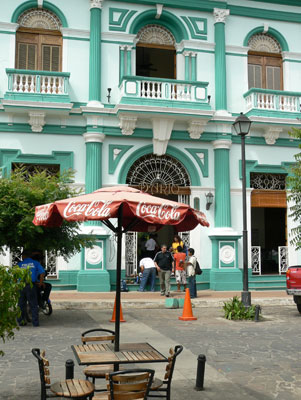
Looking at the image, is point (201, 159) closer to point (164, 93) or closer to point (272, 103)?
point (164, 93)

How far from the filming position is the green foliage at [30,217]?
11.0 meters

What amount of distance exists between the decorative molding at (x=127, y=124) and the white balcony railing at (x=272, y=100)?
4514mm

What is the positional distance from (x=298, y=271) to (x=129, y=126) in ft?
26.2

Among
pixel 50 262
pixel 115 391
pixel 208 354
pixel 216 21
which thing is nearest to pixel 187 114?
pixel 216 21

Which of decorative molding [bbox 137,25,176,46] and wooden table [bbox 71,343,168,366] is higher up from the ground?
decorative molding [bbox 137,25,176,46]

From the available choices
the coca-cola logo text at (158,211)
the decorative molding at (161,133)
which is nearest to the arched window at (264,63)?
the decorative molding at (161,133)

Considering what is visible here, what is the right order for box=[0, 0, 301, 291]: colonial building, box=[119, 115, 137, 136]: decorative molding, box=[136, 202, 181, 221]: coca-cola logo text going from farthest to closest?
box=[119, 115, 137, 136]: decorative molding, box=[0, 0, 301, 291]: colonial building, box=[136, 202, 181, 221]: coca-cola logo text

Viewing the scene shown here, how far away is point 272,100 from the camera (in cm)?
1892

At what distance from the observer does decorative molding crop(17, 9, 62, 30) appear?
58.5 ft

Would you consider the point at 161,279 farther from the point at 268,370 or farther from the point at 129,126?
the point at 268,370

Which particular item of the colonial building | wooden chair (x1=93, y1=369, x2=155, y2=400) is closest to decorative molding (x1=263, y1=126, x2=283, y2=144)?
the colonial building

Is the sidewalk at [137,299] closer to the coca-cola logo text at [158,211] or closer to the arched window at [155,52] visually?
the coca-cola logo text at [158,211]

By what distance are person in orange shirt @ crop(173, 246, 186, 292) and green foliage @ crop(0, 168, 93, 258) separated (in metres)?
5.00

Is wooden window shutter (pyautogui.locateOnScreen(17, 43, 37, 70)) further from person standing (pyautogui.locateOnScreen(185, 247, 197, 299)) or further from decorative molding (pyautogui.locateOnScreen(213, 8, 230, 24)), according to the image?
person standing (pyautogui.locateOnScreen(185, 247, 197, 299))
